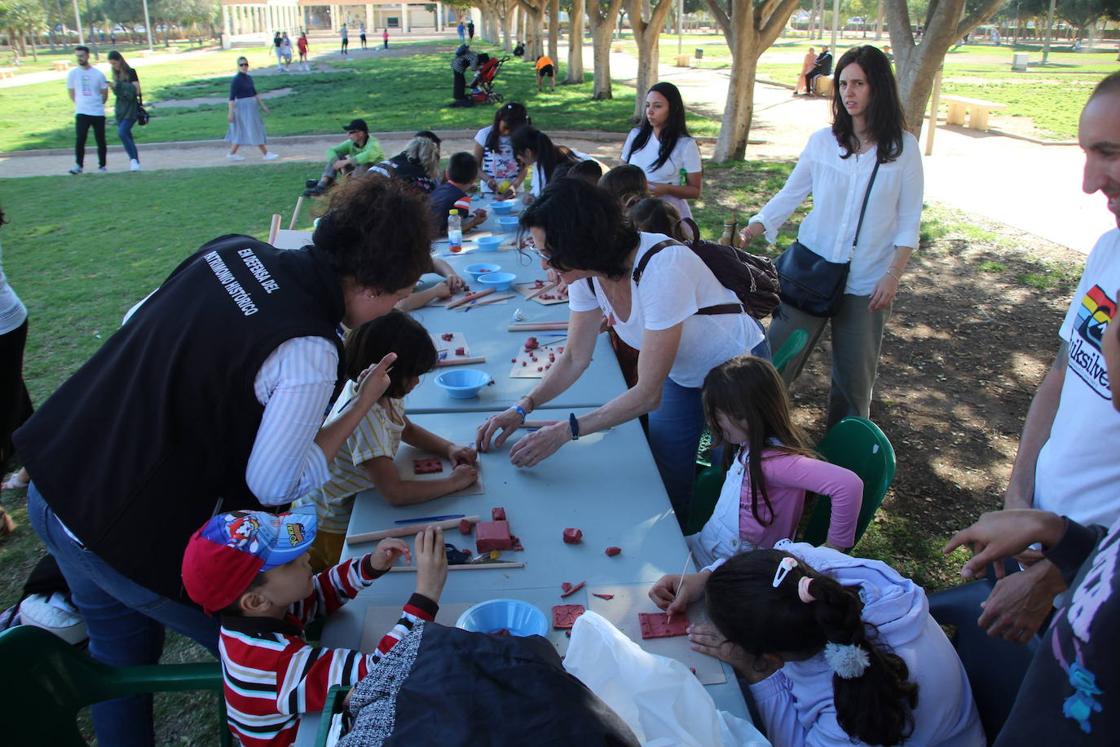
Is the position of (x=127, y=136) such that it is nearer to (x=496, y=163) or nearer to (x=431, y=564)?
(x=496, y=163)

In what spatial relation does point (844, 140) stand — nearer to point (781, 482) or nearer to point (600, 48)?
point (781, 482)

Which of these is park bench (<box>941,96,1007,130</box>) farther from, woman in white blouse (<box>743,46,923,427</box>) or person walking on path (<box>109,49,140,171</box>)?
person walking on path (<box>109,49,140,171</box>)

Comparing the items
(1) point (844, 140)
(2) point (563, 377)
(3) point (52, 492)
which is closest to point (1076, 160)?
(1) point (844, 140)

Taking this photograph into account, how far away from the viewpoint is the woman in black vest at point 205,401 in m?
1.75

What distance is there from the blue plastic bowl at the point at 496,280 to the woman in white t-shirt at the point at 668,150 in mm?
1468

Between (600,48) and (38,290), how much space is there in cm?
1585

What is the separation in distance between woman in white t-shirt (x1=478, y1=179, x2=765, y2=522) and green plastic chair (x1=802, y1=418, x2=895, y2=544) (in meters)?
0.48

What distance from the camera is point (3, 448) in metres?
4.06

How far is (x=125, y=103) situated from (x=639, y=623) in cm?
1408

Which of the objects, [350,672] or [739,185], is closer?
[350,672]

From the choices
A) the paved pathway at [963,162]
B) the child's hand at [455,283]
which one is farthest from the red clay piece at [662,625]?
the paved pathway at [963,162]

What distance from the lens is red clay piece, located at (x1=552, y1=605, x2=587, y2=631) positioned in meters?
1.99

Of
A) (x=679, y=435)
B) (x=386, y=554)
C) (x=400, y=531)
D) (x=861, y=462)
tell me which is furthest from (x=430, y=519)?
(x=861, y=462)

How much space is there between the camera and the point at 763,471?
253cm
